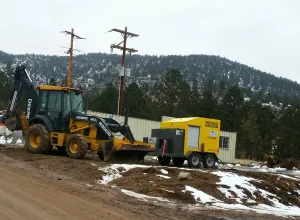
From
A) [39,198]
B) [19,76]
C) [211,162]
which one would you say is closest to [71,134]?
[19,76]

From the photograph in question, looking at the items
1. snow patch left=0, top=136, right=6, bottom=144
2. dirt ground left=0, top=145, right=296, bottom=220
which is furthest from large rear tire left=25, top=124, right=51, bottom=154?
snow patch left=0, top=136, right=6, bottom=144

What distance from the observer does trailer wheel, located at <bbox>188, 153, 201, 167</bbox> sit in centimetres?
1981

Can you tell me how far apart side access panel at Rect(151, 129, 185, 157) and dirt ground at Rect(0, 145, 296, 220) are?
6.21 meters

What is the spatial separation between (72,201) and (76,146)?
8.02 metres

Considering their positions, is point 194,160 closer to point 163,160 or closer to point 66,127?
point 163,160

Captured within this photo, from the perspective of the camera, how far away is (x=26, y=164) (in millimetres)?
14844

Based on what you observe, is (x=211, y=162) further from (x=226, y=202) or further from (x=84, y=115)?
(x=226, y=202)

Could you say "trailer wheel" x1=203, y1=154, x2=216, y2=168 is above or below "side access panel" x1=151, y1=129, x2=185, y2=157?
below

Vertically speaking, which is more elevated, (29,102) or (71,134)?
(29,102)

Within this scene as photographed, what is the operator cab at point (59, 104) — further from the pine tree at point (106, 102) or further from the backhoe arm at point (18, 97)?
the pine tree at point (106, 102)

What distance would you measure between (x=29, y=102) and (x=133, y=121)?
13246 millimetres

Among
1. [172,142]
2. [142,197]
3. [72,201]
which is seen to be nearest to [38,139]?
[172,142]

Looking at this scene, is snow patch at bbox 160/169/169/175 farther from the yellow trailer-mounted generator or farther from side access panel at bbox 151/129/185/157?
side access panel at bbox 151/129/185/157

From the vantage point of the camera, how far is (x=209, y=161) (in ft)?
67.6
